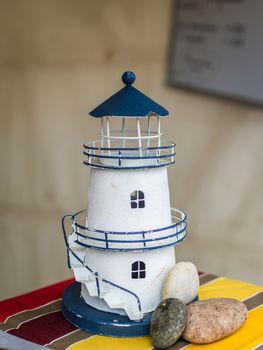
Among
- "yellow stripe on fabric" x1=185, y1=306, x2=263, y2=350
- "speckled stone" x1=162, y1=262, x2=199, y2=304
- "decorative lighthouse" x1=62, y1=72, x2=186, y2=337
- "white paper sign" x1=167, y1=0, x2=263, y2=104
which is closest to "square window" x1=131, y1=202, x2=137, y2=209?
"decorative lighthouse" x1=62, y1=72, x2=186, y2=337

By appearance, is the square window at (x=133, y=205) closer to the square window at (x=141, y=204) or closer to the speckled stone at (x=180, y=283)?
the square window at (x=141, y=204)

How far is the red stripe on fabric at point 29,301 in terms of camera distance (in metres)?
1.03

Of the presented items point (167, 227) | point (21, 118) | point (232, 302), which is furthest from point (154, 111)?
point (21, 118)

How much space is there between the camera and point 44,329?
96 cm

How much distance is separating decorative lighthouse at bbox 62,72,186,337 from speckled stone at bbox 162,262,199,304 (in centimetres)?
3

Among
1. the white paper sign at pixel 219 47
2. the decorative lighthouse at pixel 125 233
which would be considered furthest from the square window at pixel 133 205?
the white paper sign at pixel 219 47

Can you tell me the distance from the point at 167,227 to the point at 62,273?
47.7 inches

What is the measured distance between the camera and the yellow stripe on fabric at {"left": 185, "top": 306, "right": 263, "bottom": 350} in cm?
91

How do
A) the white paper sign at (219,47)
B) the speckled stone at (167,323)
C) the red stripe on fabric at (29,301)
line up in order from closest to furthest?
the speckled stone at (167,323)
the red stripe on fabric at (29,301)
the white paper sign at (219,47)

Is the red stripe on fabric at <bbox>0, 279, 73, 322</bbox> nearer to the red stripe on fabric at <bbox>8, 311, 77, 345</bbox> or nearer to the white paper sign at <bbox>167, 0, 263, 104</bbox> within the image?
the red stripe on fabric at <bbox>8, 311, 77, 345</bbox>

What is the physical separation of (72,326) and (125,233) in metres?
0.18

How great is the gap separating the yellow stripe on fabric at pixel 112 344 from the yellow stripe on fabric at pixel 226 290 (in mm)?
196

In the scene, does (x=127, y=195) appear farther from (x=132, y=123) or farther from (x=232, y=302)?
(x=132, y=123)

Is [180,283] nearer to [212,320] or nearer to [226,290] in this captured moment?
[212,320]
